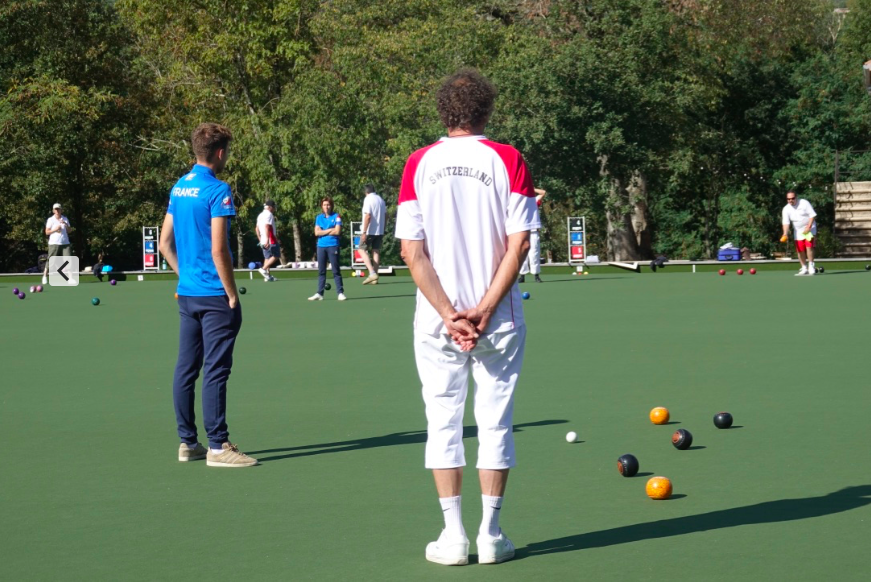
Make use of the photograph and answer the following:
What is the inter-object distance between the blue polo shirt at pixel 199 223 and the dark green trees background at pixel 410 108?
3145cm

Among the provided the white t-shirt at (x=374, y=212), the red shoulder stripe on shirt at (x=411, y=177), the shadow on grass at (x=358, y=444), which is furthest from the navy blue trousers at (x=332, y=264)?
the red shoulder stripe on shirt at (x=411, y=177)

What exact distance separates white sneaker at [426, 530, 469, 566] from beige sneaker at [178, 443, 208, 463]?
263cm

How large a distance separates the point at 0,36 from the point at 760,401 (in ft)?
140

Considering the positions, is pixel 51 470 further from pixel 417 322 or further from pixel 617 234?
pixel 617 234

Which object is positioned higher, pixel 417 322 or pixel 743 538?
pixel 417 322

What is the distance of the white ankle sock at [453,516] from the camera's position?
189 inches

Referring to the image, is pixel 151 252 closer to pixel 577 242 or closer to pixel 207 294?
pixel 577 242

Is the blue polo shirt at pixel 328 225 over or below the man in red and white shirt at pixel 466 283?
over

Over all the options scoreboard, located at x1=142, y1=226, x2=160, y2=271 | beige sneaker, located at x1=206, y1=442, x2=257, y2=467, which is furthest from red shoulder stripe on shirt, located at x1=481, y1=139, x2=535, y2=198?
scoreboard, located at x1=142, y1=226, x2=160, y2=271

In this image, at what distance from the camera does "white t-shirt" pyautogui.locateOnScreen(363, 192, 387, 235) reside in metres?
24.9

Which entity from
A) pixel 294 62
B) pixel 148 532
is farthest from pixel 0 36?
pixel 148 532

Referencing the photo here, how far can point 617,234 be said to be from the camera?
40969mm

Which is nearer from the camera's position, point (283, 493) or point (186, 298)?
point (283, 493)

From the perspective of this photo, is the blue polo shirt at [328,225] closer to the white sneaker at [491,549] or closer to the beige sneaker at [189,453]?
the beige sneaker at [189,453]
